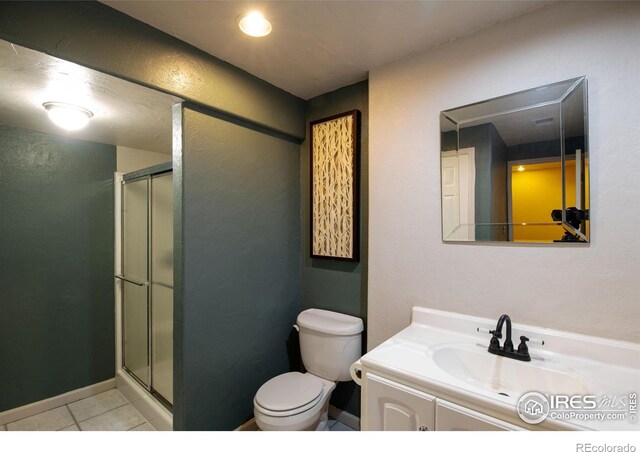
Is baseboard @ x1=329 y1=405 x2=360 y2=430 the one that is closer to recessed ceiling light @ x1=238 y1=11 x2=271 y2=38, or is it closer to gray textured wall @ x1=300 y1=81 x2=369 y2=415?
gray textured wall @ x1=300 y1=81 x2=369 y2=415

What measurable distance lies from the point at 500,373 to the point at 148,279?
7.33ft

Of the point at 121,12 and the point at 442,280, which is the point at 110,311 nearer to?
the point at 121,12

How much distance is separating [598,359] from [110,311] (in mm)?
3198

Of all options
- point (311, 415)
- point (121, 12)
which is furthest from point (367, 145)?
point (311, 415)

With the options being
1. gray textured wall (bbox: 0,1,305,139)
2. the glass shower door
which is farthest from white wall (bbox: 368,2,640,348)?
the glass shower door

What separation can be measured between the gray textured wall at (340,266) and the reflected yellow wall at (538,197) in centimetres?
80

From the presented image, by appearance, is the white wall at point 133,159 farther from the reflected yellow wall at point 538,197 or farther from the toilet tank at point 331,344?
the reflected yellow wall at point 538,197

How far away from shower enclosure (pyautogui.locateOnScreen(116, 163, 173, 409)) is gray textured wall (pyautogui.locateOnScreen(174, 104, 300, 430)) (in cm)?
42

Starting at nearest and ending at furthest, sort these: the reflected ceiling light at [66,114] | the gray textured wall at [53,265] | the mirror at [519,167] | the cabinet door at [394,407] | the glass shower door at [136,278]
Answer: the cabinet door at [394,407] < the mirror at [519,167] < the reflected ceiling light at [66,114] < the gray textured wall at [53,265] < the glass shower door at [136,278]

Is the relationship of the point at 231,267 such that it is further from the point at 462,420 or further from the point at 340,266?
the point at 462,420

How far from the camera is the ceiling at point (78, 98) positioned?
4.03ft

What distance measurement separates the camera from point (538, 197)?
49.2 inches

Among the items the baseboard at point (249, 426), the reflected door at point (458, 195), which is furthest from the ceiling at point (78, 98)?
the baseboard at point (249, 426)

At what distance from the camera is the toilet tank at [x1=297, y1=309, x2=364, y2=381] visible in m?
1.73
